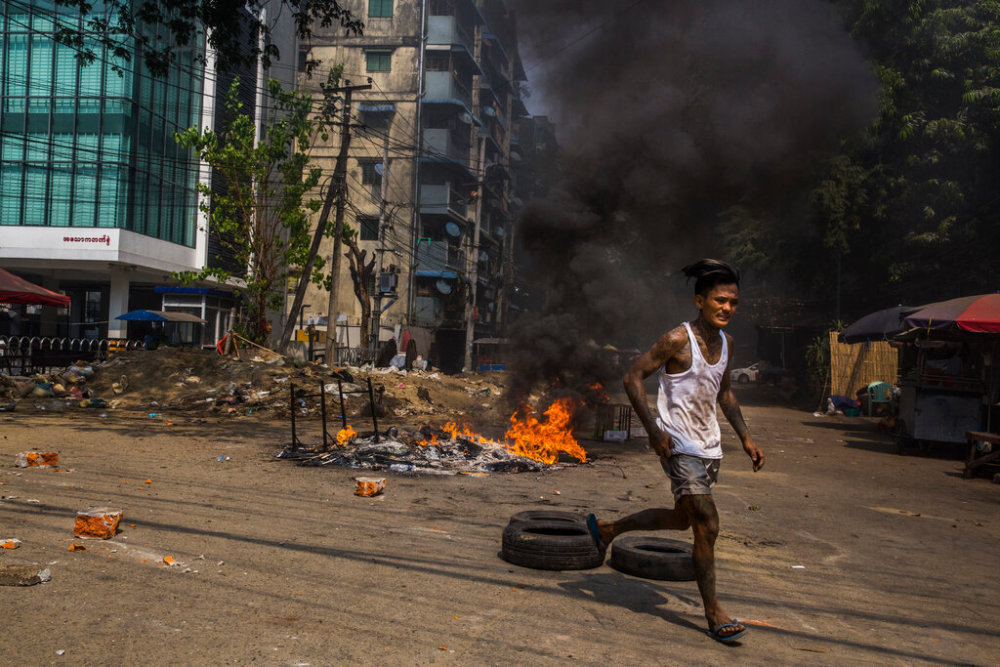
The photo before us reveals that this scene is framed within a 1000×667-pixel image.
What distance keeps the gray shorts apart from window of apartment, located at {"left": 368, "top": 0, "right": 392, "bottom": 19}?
132 ft

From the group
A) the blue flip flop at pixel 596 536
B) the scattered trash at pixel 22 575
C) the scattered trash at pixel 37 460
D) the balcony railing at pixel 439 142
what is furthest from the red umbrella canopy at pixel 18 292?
the balcony railing at pixel 439 142

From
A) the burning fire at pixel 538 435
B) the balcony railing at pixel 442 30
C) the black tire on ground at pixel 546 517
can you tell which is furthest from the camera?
the balcony railing at pixel 442 30

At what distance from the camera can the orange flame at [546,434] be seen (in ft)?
32.8

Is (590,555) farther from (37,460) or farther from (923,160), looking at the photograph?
(923,160)

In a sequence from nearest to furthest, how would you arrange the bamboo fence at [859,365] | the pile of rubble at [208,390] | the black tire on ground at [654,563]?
the black tire on ground at [654,563] < the pile of rubble at [208,390] < the bamboo fence at [859,365]

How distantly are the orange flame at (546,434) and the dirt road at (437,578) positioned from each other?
1376 mm

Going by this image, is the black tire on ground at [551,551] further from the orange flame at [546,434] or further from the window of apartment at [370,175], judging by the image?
the window of apartment at [370,175]

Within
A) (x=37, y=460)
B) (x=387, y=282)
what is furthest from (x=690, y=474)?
(x=387, y=282)

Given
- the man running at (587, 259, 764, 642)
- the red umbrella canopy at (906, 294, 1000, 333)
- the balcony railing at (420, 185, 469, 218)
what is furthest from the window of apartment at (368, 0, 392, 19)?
the man running at (587, 259, 764, 642)

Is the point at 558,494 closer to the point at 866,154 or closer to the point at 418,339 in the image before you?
the point at 866,154

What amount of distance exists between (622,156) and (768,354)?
27.9 m

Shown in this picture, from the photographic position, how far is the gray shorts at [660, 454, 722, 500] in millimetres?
3727

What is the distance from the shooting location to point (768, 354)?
38.3 m

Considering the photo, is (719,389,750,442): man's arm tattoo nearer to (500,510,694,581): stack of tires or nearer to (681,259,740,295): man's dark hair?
(681,259,740,295): man's dark hair
